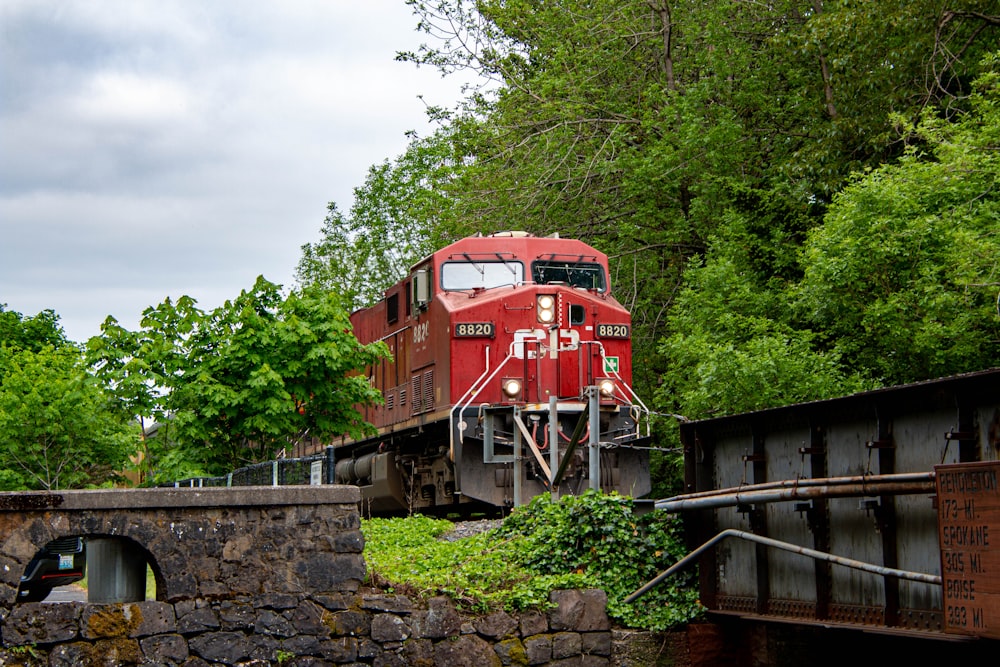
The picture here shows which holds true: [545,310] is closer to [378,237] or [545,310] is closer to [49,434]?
[49,434]

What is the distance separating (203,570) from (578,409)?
372 inches

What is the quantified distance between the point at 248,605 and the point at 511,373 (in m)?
9.57

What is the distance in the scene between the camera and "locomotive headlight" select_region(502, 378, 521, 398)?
1792 centimetres

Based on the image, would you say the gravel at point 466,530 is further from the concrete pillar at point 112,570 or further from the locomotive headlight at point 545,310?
the concrete pillar at point 112,570

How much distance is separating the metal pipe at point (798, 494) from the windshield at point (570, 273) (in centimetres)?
884

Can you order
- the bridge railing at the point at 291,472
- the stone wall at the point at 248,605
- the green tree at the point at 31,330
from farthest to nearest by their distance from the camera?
the green tree at the point at 31,330 → the bridge railing at the point at 291,472 → the stone wall at the point at 248,605

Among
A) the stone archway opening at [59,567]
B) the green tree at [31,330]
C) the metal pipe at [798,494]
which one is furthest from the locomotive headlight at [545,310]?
the green tree at [31,330]

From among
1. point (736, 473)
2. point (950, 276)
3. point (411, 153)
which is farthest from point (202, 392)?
point (411, 153)

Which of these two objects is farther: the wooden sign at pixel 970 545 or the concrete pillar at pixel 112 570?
the concrete pillar at pixel 112 570

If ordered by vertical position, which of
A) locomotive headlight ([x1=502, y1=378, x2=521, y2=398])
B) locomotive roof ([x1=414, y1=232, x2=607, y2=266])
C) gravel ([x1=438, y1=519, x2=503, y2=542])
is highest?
locomotive roof ([x1=414, y1=232, x2=607, y2=266])

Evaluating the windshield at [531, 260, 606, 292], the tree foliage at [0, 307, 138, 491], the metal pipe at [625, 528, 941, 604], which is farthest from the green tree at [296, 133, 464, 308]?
the metal pipe at [625, 528, 941, 604]

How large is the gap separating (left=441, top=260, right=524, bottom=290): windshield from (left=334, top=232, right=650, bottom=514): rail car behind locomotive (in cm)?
2

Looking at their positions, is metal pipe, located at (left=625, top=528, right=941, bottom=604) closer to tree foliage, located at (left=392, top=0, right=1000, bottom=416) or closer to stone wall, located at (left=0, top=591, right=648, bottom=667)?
stone wall, located at (left=0, top=591, right=648, bottom=667)

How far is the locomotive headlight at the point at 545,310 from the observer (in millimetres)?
18344
